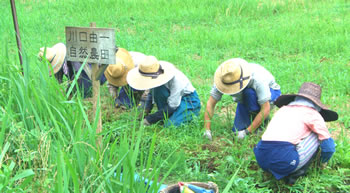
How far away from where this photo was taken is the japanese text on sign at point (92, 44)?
272cm

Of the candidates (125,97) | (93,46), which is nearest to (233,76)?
(93,46)

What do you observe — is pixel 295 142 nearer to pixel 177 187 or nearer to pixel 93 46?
pixel 177 187

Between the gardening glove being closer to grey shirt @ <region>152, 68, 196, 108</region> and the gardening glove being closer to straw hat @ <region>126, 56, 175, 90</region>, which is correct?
grey shirt @ <region>152, 68, 196, 108</region>

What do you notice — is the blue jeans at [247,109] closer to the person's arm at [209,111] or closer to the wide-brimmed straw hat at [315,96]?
the person's arm at [209,111]

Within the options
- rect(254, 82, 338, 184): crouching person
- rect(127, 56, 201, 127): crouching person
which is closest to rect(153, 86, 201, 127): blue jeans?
rect(127, 56, 201, 127): crouching person

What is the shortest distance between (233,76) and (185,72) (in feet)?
6.42

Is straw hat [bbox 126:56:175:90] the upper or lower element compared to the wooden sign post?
lower

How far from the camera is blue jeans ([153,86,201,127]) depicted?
382cm

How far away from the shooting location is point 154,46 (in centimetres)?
628

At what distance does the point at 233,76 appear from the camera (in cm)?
332

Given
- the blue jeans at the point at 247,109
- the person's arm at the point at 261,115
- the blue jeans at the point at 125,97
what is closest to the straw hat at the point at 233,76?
the blue jeans at the point at 247,109

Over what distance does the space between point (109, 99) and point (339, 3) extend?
5.81 metres

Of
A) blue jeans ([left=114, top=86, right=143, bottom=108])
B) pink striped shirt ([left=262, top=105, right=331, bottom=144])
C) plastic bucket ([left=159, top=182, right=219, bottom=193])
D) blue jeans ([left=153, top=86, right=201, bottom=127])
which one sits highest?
pink striped shirt ([left=262, top=105, right=331, bottom=144])

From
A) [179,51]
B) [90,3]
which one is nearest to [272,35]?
[179,51]
